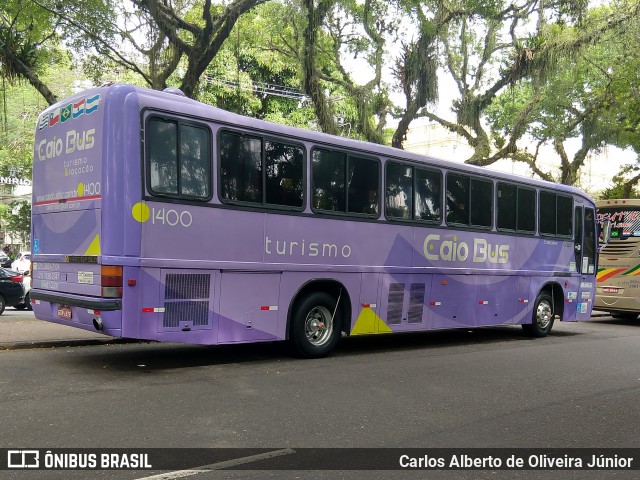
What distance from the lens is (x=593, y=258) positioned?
49.4 feet

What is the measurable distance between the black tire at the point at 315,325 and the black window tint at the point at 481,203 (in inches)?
148

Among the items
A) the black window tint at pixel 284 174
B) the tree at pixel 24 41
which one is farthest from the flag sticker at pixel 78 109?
the tree at pixel 24 41

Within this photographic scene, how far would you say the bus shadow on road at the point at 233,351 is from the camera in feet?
28.3

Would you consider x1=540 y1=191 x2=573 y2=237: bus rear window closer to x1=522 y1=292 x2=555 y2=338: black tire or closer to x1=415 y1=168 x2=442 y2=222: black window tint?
x1=522 y1=292 x2=555 y2=338: black tire

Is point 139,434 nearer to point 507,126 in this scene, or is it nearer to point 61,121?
point 61,121

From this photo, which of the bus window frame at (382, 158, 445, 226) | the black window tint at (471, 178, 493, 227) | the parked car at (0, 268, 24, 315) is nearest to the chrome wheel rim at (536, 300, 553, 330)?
the black window tint at (471, 178, 493, 227)

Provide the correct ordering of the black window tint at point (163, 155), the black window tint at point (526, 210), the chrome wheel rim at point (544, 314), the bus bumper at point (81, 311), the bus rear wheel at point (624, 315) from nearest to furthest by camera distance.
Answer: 1. the bus bumper at point (81, 311)
2. the black window tint at point (163, 155)
3. the black window tint at point (526, 210)
4. the chrome wheel rim at point (544, 314)
5. the bus rear wheel at point (624, 315)

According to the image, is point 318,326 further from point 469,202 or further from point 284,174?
point 469,202

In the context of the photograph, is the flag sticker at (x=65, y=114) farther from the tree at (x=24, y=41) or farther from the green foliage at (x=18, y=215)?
the green foliage at (x=18, y=215)

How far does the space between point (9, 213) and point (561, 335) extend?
141 ft

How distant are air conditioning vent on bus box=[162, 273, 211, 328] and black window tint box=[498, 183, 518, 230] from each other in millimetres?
6729

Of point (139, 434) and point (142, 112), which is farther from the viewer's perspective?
point (142, 112)

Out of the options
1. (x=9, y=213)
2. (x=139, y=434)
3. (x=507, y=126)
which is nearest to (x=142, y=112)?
(x=139, y=434)

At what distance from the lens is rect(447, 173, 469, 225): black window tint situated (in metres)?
11.6
